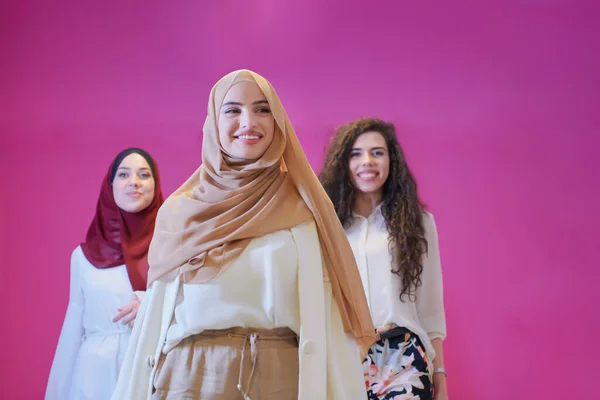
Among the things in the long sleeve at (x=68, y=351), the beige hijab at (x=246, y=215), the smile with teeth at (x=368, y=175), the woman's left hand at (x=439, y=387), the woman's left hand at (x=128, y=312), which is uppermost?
the smile with teeth at (x=368, y=175)

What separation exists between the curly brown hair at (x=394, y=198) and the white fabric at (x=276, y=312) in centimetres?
98

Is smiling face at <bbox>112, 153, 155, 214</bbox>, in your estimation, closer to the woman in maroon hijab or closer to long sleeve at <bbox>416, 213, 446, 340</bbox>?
the woman in maroon hijab

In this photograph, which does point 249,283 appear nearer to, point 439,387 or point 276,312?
point 276,312

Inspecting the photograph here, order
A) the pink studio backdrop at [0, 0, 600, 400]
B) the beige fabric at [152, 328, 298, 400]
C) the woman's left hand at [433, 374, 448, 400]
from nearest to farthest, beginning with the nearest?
the beige fabric at [152, 328, 298, 400] < the woman's left hand at [433, 374, 448, 400] < the pink studio backdrop at [0, 0, 600, 400]

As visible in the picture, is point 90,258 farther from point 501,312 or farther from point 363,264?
point 501,312

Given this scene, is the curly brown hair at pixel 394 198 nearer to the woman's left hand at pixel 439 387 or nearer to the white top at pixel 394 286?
the white top at pixel 394 286

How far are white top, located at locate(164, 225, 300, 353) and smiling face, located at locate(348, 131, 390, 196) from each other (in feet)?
4.02

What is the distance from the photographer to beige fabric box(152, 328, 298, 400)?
200 centimetres

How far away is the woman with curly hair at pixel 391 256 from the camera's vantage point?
2957 mm

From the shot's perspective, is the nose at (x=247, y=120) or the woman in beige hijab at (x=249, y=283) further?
the nose at (x=247, y=120)

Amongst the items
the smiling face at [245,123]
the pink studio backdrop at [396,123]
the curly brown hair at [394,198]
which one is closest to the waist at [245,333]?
the smiling face at [245,123]

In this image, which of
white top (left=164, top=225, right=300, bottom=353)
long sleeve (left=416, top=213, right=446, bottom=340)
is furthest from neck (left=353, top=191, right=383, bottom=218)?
white top (left=164, top=225, right=300, bottom=353)

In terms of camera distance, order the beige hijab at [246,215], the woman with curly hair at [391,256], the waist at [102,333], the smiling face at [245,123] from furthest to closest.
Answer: the waist at [102,333], the woman with curly hair at [391,256], the smiling face at [245,123], the beige hijab at [246,215]

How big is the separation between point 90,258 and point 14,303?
38.7 inches
